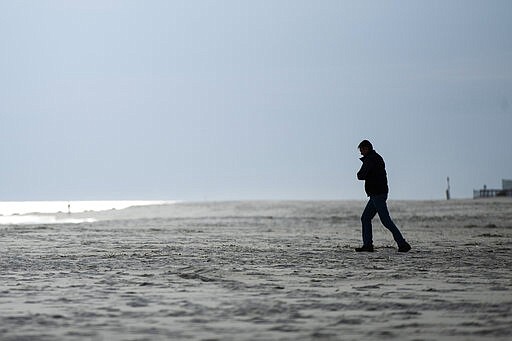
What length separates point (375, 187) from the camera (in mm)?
15352

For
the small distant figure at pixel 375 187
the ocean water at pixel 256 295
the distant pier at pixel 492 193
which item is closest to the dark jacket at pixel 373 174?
the small distant figure at pixel 375 187

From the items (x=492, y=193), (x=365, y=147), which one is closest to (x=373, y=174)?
(x=365, y=147)

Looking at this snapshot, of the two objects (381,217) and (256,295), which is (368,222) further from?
(256,295)

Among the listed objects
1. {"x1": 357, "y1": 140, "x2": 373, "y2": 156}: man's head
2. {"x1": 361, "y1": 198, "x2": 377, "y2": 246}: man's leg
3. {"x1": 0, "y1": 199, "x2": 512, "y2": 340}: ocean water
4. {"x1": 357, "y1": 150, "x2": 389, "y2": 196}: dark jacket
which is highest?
{"x1": 357, "y1": 140, "x2": 373, "y2": 156}: man's head

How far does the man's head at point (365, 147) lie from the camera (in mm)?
15414

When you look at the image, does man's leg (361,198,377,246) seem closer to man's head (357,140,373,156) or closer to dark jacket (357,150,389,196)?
dark jacket (357,150,389,196)

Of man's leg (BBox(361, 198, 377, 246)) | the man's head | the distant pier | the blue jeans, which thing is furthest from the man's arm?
the distant pier

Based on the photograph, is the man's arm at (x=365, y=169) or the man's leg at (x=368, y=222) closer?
the man's arm at (x=365, y=169)

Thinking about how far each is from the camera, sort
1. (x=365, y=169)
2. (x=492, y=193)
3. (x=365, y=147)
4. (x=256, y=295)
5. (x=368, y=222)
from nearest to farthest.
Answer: (x=256, y=295) < (x=365, y=169) < (x=365, y=147) < (x=368, y=222) < (x=492, y=193)

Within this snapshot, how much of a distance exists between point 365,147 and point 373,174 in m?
0.48

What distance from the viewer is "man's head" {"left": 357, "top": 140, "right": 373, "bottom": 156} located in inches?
607

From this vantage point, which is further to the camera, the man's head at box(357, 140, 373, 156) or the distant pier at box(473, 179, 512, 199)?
the distant pier at box(473, 179, 512, 199)

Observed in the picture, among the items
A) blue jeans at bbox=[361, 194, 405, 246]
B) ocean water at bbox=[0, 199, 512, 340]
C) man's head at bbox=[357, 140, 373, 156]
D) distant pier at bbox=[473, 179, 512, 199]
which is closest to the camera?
ocean water at bbox=[0, 199, 512, 340]

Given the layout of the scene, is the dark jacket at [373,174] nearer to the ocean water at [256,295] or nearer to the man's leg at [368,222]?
the man's leg at [368,222]
